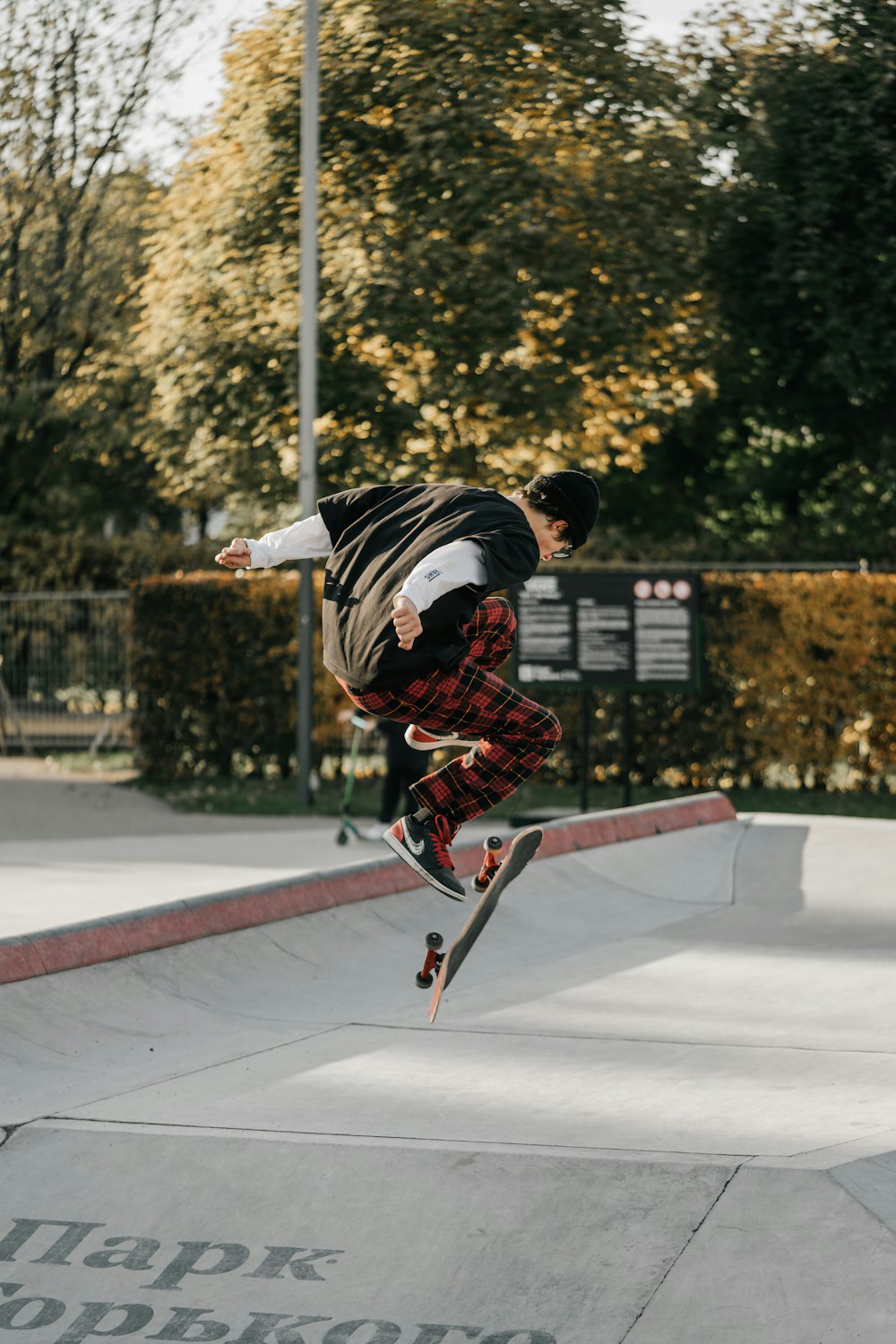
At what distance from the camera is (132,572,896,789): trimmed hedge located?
14.6 m

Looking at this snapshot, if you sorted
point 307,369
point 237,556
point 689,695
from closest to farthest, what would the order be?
point 237,556
point 307,369
point 689,695

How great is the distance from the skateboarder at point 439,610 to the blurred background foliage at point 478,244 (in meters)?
13.1

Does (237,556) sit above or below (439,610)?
above

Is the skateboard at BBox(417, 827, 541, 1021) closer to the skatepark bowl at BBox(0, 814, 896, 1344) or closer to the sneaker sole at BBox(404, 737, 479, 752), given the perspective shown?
the skatepark bowl at BBox(0, 814, 896, 1344)

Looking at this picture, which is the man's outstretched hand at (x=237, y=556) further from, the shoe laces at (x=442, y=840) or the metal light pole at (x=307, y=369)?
the metal light pole at (x=307, y=369)

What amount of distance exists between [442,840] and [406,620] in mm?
1254

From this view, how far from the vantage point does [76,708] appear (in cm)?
1833

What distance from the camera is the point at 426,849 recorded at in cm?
517

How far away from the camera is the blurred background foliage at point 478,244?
17.6 m

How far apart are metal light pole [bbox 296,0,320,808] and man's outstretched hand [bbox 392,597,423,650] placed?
976cm

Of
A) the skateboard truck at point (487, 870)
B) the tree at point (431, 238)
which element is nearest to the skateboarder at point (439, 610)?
the skateboard truck at point (487, 870)

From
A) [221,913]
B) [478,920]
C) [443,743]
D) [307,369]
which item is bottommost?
[221,913]

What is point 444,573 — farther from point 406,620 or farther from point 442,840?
point 442,840

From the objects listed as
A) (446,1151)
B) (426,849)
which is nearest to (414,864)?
(426,849)
